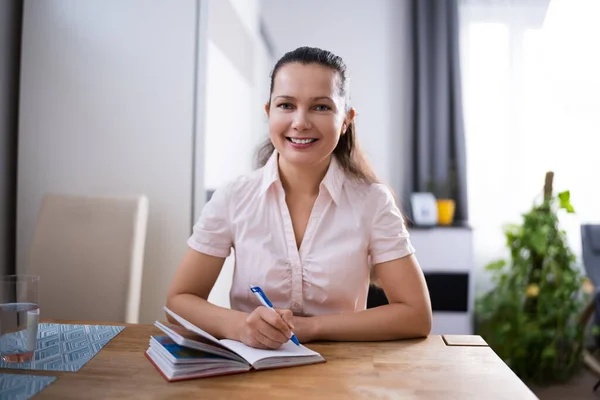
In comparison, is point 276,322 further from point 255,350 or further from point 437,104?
point 437,104

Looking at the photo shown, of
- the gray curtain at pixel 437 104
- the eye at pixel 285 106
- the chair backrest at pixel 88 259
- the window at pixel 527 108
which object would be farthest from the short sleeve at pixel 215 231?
the window at pixel 527 108

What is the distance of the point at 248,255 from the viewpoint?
4.86ft

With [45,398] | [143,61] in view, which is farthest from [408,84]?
[45,398]

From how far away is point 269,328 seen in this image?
1.12 meters

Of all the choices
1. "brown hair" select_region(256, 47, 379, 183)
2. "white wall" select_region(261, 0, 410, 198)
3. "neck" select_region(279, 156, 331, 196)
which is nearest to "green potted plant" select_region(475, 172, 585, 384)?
"white wall" select_region(261, 0, 410, 198)

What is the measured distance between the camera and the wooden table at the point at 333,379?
0.96 m

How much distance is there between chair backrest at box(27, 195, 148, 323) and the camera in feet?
6.25

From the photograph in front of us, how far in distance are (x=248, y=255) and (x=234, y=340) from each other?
299 millimetres

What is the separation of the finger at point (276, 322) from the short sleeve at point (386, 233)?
397mm

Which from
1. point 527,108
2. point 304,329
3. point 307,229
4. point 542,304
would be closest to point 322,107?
point 307,229

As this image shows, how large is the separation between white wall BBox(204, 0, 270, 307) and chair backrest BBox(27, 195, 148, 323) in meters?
0.44

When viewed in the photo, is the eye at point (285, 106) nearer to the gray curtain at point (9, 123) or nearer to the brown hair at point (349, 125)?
the brown hair at point (349, 125)

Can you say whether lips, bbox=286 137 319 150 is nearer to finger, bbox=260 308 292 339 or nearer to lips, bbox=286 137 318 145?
lips, bbox=286 137 318 145

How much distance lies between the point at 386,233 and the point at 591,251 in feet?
6.92
